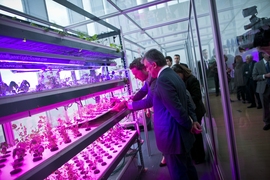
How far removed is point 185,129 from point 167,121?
9.9 inches

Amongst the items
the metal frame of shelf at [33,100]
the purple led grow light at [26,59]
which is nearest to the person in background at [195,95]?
the metal frame of shelf at [33,100]

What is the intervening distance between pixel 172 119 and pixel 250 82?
2.98ft

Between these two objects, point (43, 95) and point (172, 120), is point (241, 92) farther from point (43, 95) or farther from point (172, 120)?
point (43, 95)

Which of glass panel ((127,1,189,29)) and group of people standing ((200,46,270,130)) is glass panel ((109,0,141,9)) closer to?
glass panel ((127,1,189,29))

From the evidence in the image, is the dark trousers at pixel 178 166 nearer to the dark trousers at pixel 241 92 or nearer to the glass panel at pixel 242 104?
the glass panel at pixel 242 104

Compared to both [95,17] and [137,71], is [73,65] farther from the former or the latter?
[95,17]

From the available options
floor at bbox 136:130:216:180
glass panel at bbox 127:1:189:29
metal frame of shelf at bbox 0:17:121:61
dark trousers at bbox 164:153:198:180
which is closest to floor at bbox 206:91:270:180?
dark trousers at bbox 164:153:198:180

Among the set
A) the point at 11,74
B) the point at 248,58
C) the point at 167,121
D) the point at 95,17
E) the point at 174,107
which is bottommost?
the point at 167,121

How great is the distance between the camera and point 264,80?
129 cm

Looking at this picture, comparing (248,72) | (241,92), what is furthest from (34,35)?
(241,92)

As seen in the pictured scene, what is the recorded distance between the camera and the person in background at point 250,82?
1.39 m

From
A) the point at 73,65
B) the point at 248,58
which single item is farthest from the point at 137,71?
the point at 248,58

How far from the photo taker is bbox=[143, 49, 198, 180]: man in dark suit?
6.62 feet

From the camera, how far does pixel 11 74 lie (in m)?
1.56
